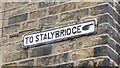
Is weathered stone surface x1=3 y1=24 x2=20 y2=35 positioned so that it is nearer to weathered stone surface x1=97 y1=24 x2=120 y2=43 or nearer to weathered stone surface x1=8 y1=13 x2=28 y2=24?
weathered stone surface x1=8 y1=13 x2=28 y2=24

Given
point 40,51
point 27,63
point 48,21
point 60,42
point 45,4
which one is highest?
point 45,4

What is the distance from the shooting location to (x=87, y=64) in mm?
3646

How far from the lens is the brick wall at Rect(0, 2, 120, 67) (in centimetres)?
367

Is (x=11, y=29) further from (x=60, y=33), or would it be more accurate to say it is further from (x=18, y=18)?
(x=60, y=33)

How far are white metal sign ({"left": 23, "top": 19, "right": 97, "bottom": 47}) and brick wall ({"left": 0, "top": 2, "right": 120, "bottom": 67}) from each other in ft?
0.14

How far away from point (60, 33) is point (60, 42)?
0.26ft

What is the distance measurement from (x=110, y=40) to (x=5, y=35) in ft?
3.63

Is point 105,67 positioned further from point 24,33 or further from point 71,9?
point 24,33

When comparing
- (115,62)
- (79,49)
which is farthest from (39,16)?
(115,62)

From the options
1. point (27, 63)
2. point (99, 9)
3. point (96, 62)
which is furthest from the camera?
point (27, 63)

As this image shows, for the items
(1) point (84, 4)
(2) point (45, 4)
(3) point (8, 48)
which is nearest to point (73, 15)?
(1) point (84, 4)

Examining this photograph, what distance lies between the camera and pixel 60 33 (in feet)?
12.8

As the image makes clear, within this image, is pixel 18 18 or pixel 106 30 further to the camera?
pixel 18 18

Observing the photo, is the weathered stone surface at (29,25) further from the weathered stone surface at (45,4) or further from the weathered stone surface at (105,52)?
the weathered stone surface at (105,52)
